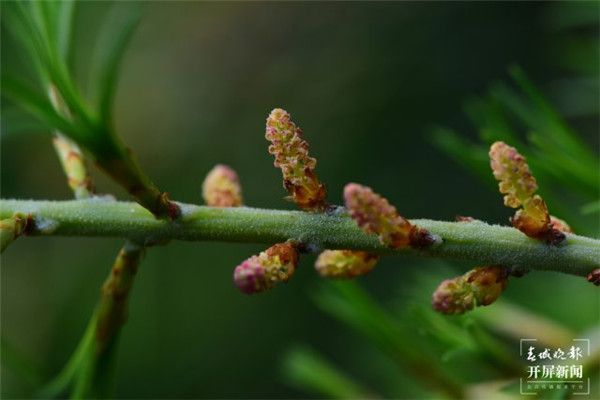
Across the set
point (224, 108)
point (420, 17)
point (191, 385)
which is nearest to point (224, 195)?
point (191, 385)

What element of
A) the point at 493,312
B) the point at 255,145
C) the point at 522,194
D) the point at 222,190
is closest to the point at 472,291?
the point at 522,194

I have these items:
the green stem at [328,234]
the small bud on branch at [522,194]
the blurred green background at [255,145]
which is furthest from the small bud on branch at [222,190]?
the blurred green background at [255,145]

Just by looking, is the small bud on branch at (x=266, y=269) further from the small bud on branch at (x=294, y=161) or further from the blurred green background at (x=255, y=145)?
the blurred green background at (x=255, y=145)

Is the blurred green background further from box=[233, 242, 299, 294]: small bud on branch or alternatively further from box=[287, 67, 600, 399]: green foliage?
box=[233, 242, 299, 294]: small bud on branch

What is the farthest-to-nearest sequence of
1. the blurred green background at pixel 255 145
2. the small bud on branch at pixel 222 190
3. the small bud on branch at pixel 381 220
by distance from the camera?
the blurred green background at pixel 255 145, the small bud on branch at pixel 222 190, the small bud on branch at pixel 381 220

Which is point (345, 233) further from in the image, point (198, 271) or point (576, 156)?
point (198, 271)

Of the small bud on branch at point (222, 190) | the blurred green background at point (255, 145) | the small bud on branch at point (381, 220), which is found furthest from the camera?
the blurred green background at point (255, 145)
